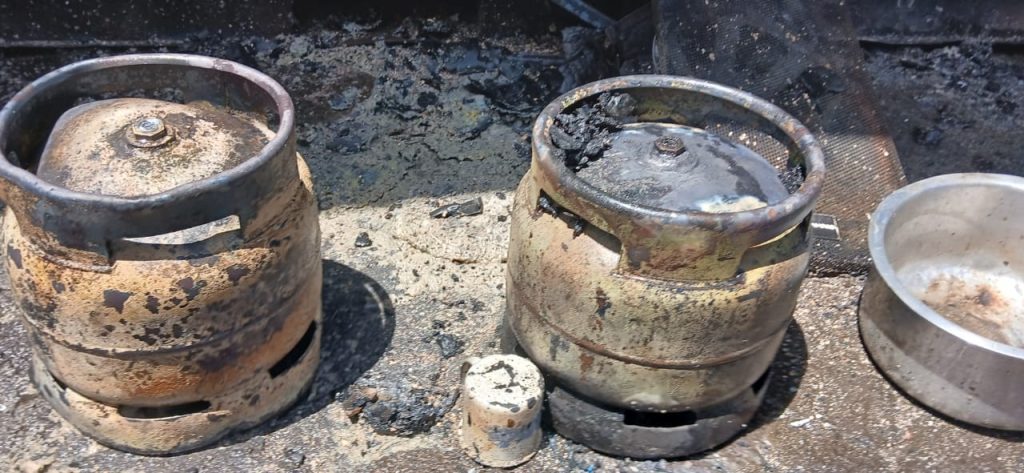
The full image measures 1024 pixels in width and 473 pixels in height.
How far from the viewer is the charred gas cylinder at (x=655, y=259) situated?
2725mm

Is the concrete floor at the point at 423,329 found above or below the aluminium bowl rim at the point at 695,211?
below

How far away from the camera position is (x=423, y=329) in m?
3.85

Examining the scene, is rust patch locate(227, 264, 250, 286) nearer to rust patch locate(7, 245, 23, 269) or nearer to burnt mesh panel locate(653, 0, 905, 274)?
rust patch locate(7, 245, 23, 269)

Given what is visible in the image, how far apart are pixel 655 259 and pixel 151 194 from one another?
5.12ft

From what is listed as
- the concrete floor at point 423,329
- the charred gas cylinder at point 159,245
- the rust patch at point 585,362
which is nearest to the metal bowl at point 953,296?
the concrete floor at point 423,329

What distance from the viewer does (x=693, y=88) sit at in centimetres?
Answer: 327

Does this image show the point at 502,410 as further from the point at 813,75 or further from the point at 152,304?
the point at 813,75

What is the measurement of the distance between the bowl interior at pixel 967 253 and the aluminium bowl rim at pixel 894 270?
0.02 meters

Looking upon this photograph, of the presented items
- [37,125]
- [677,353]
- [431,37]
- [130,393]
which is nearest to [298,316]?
[130,393]

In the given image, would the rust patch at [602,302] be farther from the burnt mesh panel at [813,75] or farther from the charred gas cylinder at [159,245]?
the burnt mesh panel at [813,75]

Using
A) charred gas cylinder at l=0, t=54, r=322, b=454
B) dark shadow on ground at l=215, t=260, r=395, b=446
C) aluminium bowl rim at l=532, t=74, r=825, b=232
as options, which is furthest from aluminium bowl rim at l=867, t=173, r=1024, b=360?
charred gas cylinder at l=0, t=54, r=322, b=454

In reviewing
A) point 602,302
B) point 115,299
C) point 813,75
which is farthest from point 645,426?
point 813,75

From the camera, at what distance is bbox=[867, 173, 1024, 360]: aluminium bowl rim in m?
3.29

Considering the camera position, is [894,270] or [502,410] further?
[894,270]
